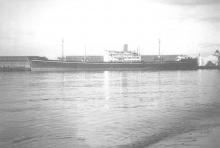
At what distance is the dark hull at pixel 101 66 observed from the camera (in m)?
82.8

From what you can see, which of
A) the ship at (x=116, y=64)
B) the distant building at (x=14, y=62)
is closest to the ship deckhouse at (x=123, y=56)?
the ship at (x=116, y=64)

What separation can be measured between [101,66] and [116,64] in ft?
13.1

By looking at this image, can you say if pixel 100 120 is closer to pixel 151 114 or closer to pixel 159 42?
pixel 151 114

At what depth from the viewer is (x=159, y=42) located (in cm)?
9138

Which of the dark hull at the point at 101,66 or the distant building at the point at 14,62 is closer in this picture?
the dark hull at the point at 101,66

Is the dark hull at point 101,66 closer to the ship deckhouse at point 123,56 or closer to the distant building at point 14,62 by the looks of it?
the ship deckhouse at point 123,56

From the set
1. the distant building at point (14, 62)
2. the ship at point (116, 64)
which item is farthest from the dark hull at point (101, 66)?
the distant building at point (14, 62)

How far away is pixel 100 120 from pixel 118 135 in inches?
117

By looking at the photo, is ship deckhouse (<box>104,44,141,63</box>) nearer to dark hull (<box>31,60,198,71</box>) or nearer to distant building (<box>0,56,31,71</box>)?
dark hull (<box>31,60,198,71</box>)

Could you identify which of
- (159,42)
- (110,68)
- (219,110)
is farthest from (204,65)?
(219,110)

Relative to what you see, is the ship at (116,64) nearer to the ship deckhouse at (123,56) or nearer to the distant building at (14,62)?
the ship deckhouse at (123,56)

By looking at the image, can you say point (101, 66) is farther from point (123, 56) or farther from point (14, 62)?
point (14, 62)

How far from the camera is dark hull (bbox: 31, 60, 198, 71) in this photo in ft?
272

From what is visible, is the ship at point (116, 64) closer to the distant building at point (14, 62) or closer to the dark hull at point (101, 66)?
the dark hull at point (101, 66)
